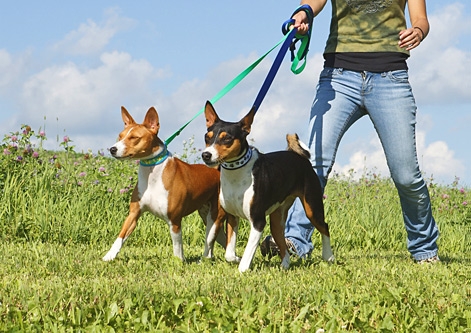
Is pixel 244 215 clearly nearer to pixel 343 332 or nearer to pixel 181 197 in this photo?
pixel 181 197

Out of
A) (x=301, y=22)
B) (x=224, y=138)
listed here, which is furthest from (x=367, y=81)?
(x=224, y=138)

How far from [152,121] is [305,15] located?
176 cm

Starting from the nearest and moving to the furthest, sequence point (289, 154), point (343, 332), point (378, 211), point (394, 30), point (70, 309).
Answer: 1. point (343, 332)
2. point (70, 309)
3. point (289, 154)
4. point (394, 30)
5. point (378, 211)

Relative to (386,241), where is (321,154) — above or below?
above

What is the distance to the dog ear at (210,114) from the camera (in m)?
5.51

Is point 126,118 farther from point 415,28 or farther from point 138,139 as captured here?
point 415,28

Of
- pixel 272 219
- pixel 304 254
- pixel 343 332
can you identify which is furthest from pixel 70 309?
pixel 304 254

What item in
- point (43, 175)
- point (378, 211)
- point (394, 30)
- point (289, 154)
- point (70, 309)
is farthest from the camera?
point (378, 211)

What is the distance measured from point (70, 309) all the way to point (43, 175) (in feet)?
15.6

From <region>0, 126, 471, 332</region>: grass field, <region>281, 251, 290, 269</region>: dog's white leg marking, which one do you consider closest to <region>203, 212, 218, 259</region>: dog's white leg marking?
<region>0, 126, 471, 332</region>: grass field

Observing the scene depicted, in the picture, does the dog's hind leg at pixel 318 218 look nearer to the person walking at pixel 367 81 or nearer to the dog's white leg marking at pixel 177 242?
the person walking at pixel 367 81

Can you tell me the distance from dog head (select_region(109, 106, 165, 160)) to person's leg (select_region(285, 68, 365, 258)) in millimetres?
1549

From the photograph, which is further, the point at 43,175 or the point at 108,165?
the point at 108,165

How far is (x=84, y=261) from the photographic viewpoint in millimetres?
6199
